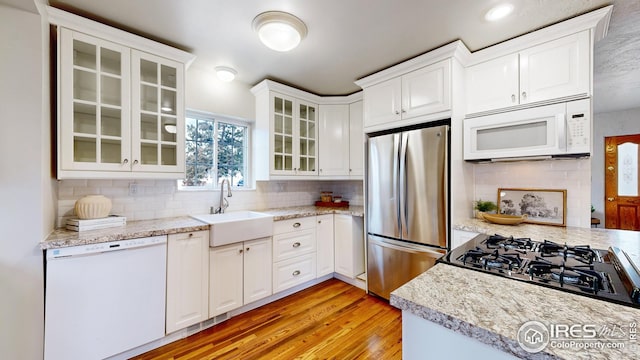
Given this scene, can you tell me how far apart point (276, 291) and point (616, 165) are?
5.76m

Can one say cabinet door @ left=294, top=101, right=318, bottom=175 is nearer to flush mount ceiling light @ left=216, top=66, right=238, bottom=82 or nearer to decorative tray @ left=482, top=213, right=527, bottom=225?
flush mount ceiling light @ left=216, top=66, right=238, bottom=82

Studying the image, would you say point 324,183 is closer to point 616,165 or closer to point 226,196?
point 226,196

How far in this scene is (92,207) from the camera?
184cm

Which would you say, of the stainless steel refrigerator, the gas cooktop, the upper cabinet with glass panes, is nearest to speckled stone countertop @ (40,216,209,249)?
the upper cabinet with glass panes

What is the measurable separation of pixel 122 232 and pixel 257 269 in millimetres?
1126

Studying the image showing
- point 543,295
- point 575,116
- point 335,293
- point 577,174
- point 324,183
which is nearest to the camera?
point 543,295

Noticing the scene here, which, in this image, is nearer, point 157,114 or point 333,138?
point 157,114

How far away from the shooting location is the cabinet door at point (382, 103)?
98.0 inches

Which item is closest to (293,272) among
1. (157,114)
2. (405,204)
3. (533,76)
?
(405,204)

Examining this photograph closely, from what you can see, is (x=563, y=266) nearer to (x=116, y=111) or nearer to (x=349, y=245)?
(x=349, y=245)

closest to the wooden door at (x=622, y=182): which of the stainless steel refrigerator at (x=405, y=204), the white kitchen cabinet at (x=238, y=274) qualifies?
the stainless steel refrigerator at (x=405, y=204)

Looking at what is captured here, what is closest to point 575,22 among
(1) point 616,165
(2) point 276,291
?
(2) point 276,291

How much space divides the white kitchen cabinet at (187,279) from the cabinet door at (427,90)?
2163 mm

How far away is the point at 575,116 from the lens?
1.75 m
